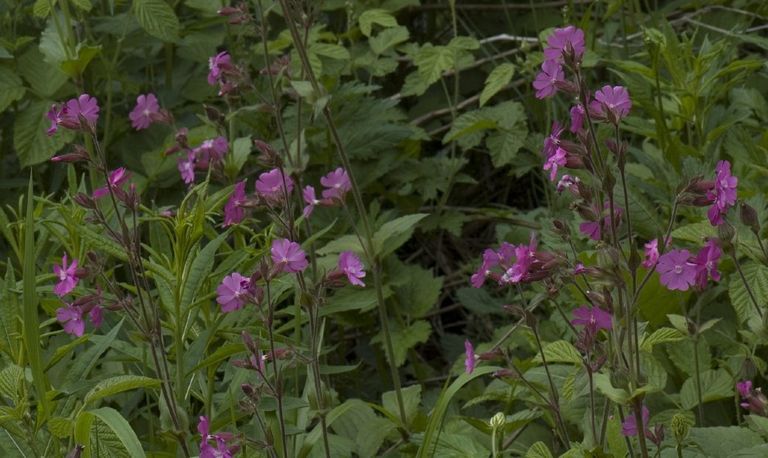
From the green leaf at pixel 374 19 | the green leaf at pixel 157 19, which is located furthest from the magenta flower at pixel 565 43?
the green leaf at pixel 157 19

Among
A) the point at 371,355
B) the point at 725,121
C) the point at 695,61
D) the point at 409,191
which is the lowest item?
the point at 371,355

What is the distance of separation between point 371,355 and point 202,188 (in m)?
1.24

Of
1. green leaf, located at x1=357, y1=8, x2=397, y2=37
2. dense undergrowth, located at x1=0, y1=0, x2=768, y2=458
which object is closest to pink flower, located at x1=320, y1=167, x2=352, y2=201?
dense undergrowth, located at x1=0, y1=0, x2=768, y2=458

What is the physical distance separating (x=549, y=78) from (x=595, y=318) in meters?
0.34

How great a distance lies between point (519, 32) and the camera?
3975 millimetres

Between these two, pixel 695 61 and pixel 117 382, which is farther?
pixel 695 61

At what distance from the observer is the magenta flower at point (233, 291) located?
1.80 m

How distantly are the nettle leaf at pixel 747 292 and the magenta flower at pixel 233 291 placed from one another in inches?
35.7

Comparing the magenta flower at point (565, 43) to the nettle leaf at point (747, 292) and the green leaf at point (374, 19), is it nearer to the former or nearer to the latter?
the nettle leaf at point (747, 292)

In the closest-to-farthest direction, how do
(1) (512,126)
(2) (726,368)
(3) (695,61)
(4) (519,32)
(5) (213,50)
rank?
(2) (726,368) → (3) (695,61) → (1) (512,126) → (5) (213,50) → (4) (519,32)

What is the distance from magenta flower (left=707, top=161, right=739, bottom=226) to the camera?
1.62m

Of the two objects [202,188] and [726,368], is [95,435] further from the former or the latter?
[726,368]

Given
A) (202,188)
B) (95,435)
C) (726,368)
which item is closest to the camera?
(95,435)

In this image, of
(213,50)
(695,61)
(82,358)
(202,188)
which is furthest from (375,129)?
(82,358)
